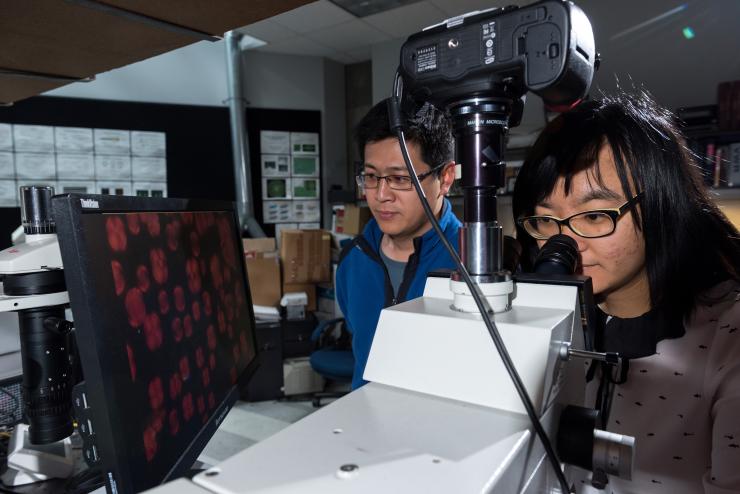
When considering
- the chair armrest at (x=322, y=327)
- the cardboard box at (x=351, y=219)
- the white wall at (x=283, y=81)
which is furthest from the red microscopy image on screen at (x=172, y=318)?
the white wall at (x=283, y=81)

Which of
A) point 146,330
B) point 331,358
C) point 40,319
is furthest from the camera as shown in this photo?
point 331,358

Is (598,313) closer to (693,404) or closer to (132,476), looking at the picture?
(693,404)

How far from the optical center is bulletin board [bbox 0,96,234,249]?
3.48 meters

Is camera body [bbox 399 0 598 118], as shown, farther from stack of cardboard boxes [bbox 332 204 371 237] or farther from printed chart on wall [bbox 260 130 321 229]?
printed chart on wall [bbox 260 130 321 229]

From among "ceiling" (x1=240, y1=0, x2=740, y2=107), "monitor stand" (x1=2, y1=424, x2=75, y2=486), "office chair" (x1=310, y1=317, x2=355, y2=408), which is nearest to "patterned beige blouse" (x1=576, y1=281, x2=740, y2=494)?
"monitor stand" (x1=2, y1=424, x2=75, y2=486)

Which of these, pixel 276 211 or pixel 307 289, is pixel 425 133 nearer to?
pixel 307 289

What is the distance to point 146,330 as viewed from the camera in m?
0.53

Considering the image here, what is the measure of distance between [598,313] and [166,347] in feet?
2.67

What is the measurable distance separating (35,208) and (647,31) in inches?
150

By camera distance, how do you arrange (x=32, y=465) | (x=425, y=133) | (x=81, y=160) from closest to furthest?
(x=32, y=465), (x=425, y=133), (x=81, y=160)

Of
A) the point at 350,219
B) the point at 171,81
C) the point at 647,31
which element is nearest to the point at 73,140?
the point at 171,81

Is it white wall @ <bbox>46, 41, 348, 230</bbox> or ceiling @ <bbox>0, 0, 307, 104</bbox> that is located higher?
white wall @ <bbox>46, 41, 348, 230</bbox>

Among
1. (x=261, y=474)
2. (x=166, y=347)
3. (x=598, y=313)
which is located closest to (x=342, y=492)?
(x=261, y=474)

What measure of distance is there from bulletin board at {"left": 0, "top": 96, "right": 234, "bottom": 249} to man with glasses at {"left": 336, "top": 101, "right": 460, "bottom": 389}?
264 cm
